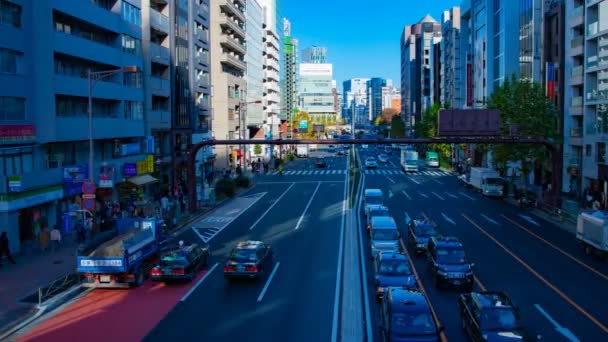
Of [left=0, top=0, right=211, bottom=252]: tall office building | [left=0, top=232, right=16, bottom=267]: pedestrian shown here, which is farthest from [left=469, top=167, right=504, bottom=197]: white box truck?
[left=0, top=232, right=16, bottom=267]: pedestrian

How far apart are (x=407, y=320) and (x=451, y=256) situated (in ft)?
28.1

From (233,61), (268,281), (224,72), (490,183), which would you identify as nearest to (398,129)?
(233,61)

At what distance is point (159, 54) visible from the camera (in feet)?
194

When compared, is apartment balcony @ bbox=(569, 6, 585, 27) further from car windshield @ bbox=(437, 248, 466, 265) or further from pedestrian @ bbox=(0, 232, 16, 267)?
pedestrian @ bbox=(0, 232, 16, 267)

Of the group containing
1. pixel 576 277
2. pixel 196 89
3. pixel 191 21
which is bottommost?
pixel 576 277

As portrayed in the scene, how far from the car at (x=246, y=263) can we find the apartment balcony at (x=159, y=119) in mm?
32763

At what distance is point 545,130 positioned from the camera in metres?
54.3

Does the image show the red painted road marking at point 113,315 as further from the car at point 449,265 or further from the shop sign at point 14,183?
the shop sign at point 14,183

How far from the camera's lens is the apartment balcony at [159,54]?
187 ft

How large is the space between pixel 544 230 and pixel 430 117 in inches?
2901

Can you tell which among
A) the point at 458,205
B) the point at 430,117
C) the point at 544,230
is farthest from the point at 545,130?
the point at 430,117

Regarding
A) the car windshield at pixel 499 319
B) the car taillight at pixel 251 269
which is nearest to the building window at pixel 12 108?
the car taillight at pixel 251 269

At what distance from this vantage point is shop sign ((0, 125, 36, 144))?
1258 inches

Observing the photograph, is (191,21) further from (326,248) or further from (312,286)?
(312,286)
